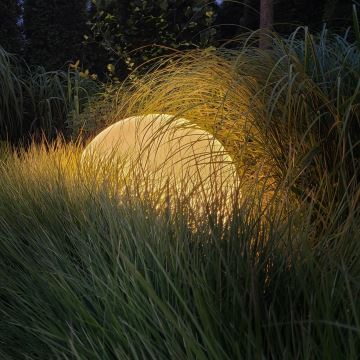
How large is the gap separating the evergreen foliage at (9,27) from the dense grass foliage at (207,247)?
7.49 m

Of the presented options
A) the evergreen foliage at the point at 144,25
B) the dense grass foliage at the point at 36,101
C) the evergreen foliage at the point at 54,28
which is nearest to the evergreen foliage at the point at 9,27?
the evergreen foliage at the point at 54,28

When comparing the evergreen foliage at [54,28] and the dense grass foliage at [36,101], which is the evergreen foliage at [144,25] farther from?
the evergreen foliage at [54,28]

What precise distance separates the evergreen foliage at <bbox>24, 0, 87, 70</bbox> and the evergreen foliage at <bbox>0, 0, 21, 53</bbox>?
22.4 inches

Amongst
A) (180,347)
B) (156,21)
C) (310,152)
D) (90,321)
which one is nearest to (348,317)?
(180,347)

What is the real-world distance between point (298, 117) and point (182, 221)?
1.17 meters

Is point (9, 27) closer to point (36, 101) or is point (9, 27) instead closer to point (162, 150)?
point (36, 101)

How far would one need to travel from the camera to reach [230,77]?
3166 mm

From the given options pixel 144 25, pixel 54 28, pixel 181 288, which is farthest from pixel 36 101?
pixel 54 28

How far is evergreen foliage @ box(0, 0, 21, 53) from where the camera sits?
33.7 feet

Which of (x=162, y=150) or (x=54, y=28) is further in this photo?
(x=54, y=28)

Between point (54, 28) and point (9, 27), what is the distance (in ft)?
3.71

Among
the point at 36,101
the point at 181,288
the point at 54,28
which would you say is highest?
the point at 54,28

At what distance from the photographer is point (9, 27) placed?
10.4 m

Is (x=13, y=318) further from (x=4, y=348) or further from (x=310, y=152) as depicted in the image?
(x=310, y=152)
